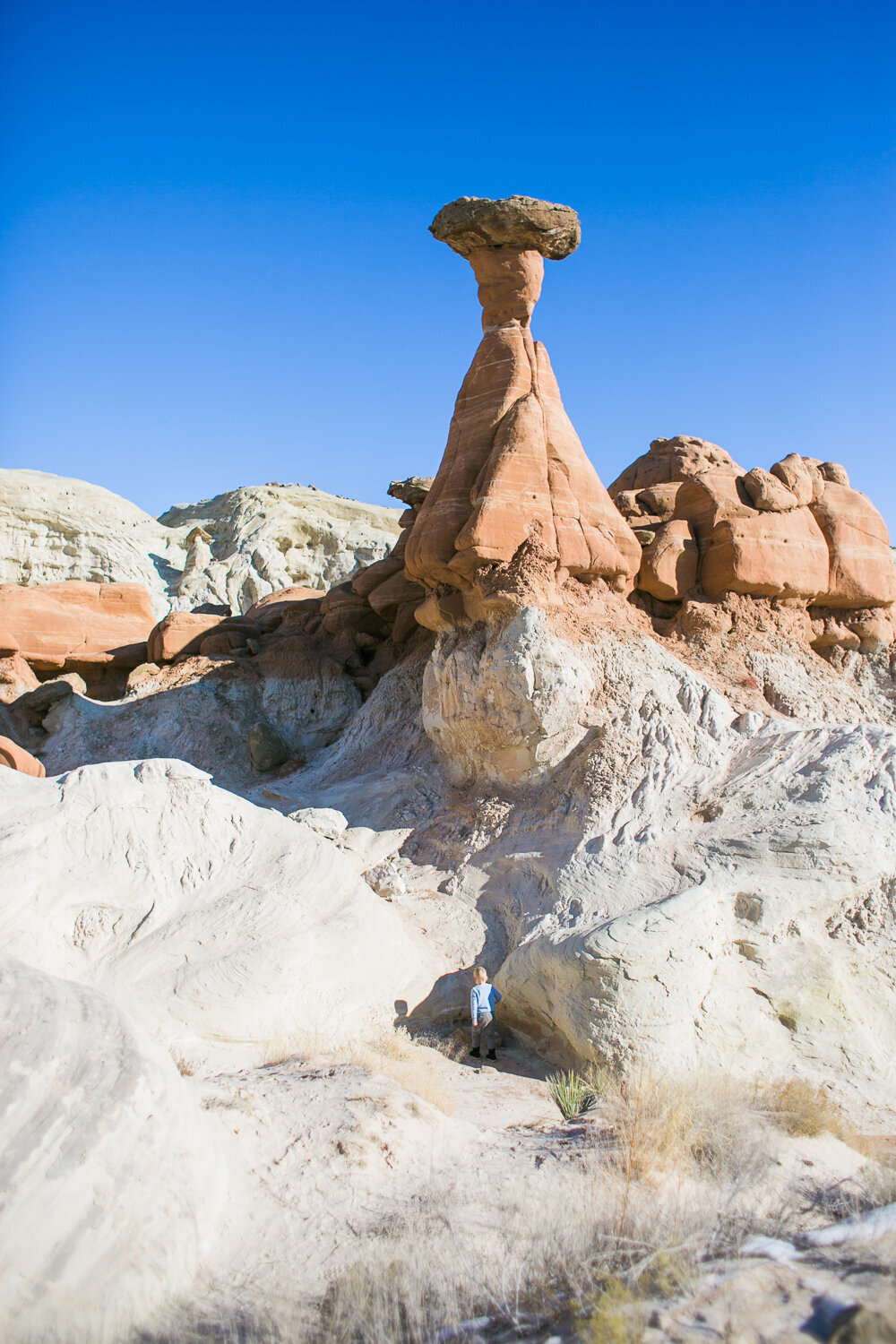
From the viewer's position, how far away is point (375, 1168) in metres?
4.55

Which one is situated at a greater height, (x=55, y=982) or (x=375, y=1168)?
(x=55, y=982)

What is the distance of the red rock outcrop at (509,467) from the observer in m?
11.0

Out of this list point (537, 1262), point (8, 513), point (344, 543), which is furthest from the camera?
point (344, 543)

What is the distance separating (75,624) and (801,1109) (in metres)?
15.2

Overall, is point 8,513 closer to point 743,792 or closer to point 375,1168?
point 743,792

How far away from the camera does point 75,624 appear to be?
17.1 meters

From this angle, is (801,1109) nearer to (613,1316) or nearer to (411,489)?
(613,1316)

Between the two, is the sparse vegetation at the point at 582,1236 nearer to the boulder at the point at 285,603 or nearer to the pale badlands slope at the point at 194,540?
the boulder at the point at 285,603

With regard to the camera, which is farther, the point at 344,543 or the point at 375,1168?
the point at 344,543

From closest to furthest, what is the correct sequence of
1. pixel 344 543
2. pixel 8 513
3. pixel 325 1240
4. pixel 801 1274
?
pixel 801 1274
pixel 325 1240
pixel 8 513
pixel 344 543

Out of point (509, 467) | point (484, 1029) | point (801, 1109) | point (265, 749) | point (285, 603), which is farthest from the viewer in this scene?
point (285, 603)

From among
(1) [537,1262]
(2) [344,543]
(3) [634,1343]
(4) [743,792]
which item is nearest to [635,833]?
(4) [743,792]

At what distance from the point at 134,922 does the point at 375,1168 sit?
3657 mm

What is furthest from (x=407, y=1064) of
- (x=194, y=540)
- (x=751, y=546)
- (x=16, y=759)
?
(x=194, y=540)
